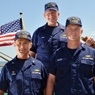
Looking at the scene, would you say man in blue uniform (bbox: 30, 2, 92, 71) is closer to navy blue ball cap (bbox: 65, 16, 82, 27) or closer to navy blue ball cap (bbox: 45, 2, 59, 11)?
navy blue ball cap (bbox: 45, 2, 59, 11)

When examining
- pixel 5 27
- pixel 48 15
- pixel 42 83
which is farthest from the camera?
pixel 5 27

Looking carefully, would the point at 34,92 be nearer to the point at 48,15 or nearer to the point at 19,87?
the point at 19,87

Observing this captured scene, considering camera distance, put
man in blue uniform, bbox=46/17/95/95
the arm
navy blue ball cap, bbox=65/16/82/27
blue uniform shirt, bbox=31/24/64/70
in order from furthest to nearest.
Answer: blue uniform shirt, bbox=31/24/64/70
the arm
navy blue ball cap, bbox=65/16/82/27
man in blue uniform, bbox=46/17/95/95

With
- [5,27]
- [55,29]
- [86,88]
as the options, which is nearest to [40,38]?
[55,29]

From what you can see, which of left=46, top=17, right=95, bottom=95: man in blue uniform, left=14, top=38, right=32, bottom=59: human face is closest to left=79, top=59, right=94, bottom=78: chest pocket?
left=46, top=17, right=95, bottom=95: man in blue uniform

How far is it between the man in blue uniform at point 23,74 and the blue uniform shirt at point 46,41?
34.0 inches

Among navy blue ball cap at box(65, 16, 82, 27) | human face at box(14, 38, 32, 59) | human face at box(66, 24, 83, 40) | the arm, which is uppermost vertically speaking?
navy blue ball cap at box(65, 16, 82, 27)

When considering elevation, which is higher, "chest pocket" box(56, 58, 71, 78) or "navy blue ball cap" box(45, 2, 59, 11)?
"navy blue ball cap" box(45, 2, 59, 11)

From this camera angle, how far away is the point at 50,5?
5.55 m

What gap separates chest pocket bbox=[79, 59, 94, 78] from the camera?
431 cm

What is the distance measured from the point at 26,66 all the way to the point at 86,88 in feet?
2.98

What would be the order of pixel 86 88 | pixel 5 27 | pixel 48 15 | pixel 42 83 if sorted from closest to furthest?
pixel 86 88, pixel 42 83, pixel 48 15, pixel 5 27

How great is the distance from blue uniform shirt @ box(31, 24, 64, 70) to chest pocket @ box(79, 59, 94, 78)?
115 centimetres

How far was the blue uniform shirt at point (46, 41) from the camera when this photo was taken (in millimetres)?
5445
